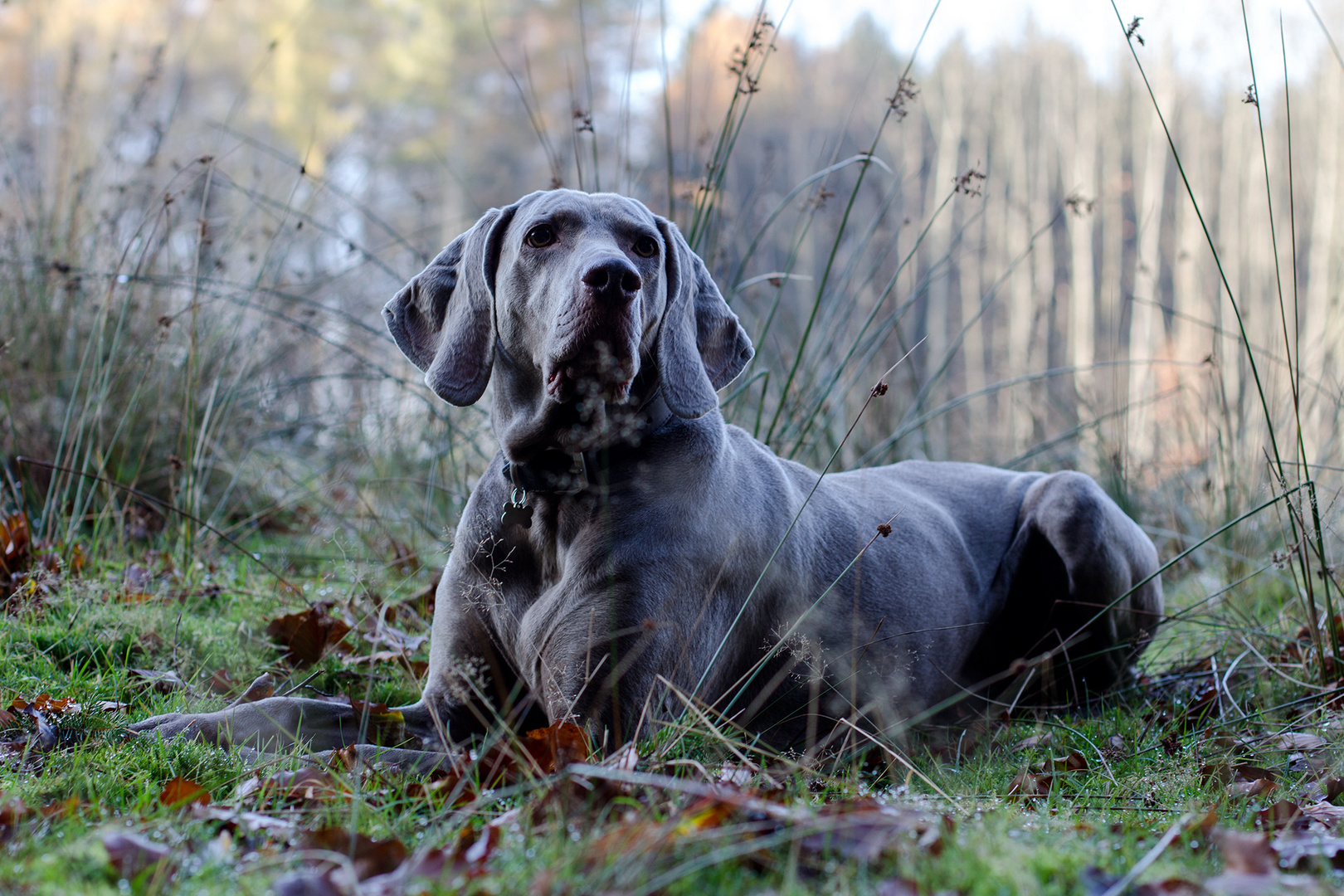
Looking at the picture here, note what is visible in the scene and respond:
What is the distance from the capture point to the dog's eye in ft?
9.24

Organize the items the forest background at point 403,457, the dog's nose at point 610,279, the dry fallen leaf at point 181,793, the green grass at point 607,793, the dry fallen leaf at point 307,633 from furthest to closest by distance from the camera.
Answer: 1. the dry fallen leaf at point 307,633
2. the dog's nose at point 610,279
3. the forest background at point 403,457
4. the dry fallen leaf at point 181,793
5. the green grass at point 607,793

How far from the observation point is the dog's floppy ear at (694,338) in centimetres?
275

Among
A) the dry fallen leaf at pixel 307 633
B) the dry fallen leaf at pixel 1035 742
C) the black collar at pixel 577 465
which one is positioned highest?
the black collar at pixel 577 465

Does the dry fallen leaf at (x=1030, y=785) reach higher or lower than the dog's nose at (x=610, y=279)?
lower

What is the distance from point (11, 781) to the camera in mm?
2094

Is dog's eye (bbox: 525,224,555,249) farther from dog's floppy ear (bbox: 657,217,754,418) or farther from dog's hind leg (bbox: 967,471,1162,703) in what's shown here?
dog's hind leg (bbox: 967,471,1162,703)

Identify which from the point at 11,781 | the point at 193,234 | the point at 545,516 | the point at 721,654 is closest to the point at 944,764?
the point at 721,654

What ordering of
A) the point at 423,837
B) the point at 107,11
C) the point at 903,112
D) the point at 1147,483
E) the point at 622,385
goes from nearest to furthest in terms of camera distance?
1. the point at 423,837
2. the point at 622,385
3. the point at 903,112
4. the point at 1147,483
5. the point at 107,11

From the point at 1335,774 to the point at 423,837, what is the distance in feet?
7.01

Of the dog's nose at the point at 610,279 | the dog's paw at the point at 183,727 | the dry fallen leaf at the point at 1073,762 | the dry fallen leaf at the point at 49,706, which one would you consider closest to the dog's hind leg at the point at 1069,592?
the dry fallen leaf at the point at 1073,762

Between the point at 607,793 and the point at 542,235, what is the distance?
159 cm

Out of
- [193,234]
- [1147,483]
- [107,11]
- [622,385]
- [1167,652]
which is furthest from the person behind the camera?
[107,11]

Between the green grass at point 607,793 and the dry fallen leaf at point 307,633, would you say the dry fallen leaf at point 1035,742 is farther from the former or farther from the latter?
the dry fallen leaf at point 307,633

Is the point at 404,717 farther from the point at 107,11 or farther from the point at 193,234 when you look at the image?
the point at 107,11
